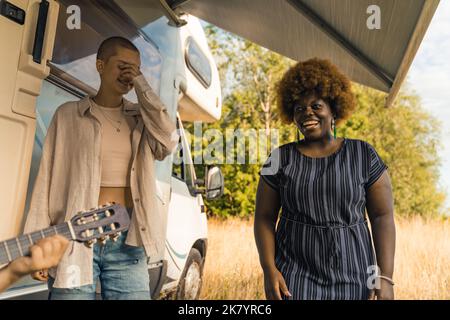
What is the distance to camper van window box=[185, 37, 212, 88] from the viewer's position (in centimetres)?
352

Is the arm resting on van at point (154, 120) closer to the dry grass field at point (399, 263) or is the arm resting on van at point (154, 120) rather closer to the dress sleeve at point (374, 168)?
the dress sleeve at point (374, 168)

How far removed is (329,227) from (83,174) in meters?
0.93

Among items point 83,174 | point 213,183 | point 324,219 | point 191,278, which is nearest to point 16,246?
point 83,174

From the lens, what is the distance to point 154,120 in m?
1.78

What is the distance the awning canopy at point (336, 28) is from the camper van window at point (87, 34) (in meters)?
0.20

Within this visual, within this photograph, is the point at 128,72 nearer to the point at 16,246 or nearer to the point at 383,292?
the point at 16,246

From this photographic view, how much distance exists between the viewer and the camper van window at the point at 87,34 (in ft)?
6.76

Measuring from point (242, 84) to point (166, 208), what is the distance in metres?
7.16

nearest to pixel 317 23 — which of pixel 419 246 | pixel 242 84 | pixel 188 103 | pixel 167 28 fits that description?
pixel 167 28

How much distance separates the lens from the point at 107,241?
5.80 feet

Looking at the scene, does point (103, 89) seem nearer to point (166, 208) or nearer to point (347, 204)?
point (347, 204)

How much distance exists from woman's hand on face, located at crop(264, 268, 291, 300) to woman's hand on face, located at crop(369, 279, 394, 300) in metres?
0.30

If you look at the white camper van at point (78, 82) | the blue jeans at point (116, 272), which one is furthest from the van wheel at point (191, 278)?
the blue jeans at point (116, 272)

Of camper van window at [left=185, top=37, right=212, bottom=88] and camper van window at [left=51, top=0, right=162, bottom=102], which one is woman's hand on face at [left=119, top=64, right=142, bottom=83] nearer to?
camper van window at [left=51, top=0, right=162, bottom=102]
